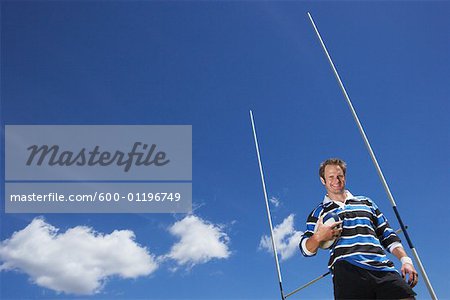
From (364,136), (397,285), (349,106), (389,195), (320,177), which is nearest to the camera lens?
(397,285)

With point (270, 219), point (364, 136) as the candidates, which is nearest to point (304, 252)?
point (364, 136)

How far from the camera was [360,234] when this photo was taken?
2695 mm

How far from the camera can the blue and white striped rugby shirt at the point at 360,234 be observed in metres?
2.62

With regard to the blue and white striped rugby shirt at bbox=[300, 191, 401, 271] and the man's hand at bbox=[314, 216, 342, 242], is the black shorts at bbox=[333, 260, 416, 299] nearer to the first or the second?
the blue and white striped rugby shirt at bbox=[300, 191, 401, 271]

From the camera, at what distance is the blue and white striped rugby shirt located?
2.62m

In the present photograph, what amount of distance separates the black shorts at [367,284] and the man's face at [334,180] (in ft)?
1.71

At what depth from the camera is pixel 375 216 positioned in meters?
2.85

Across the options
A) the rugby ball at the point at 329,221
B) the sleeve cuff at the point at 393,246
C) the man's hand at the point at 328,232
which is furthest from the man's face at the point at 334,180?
the sleeve cuff at the point at 393,246

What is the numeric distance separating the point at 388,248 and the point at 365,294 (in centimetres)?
39

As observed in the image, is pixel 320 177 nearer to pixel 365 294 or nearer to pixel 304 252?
pixel 304 252

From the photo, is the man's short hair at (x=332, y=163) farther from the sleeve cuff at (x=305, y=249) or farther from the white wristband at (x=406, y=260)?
the white wristband at (x=406, y=260)

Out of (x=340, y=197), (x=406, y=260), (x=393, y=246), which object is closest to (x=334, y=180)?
(x=340, y=197)

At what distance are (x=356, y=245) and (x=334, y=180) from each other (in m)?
0.50

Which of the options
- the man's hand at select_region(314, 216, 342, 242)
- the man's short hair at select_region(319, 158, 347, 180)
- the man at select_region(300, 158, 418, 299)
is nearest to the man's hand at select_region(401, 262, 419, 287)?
the man at select_region(300, 158, 418, 299)
